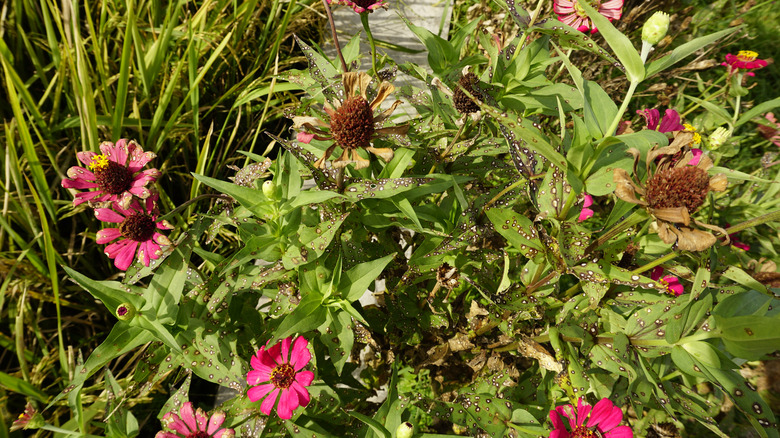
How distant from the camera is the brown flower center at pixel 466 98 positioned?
0.94 meters

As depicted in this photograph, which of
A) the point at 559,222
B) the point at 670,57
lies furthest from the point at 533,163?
the point at 670,57

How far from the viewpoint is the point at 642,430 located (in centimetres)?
113

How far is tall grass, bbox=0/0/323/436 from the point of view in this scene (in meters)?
1.29

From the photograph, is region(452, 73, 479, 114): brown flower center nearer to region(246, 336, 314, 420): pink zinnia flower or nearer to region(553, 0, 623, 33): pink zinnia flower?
region(553, 0, 623, 33): pink zinnia flower

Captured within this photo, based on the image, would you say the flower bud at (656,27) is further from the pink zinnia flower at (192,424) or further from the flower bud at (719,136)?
the pink zinnia flower at (192,424)

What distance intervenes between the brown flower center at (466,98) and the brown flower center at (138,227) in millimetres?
719

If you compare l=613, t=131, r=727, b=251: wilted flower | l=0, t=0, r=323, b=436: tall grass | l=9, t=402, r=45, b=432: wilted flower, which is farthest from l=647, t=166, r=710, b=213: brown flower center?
l=0, t=0, r=323, b=436: tall grass

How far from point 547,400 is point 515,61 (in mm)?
795

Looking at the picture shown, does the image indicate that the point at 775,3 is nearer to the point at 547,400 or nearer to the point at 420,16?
the point at 420,16

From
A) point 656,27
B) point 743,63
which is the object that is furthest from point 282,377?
point 743,63

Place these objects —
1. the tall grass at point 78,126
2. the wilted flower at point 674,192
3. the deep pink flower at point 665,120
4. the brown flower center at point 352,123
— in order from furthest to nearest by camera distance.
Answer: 1. the tall grass at point 78,126
2. the deep pink flower at point 665,120
3. the brown flower center at point 352,123
4. the wilted flower at point 674,192

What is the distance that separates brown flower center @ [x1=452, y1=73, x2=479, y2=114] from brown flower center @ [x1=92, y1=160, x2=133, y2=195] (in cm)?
75

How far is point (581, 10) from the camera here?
1.03m

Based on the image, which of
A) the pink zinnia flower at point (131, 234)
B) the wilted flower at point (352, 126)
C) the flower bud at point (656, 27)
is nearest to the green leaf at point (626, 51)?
the flower bud at point (656, 27)
